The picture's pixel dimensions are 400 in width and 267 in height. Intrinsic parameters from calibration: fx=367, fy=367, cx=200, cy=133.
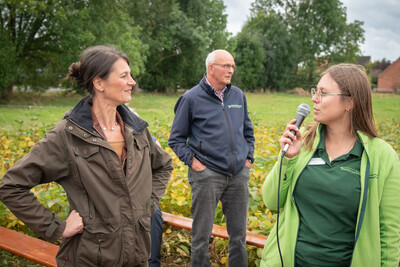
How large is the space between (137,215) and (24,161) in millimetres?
731

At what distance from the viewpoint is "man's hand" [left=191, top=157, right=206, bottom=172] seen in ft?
11.9


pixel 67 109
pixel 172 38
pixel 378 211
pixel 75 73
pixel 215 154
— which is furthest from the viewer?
pixel 172 38

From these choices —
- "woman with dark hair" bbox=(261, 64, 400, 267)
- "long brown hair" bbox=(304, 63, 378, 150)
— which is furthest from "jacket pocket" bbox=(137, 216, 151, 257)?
"long brown hair" bbox=(304, 63, 378, 150)

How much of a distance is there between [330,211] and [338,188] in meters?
0.14

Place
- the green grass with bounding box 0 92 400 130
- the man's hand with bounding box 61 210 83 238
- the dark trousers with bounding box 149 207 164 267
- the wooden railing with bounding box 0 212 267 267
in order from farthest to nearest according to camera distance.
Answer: the green grass with bounding box 0 92 400 130
the dark trousers with bounding box 149 207 164 267
the wooden railing with bounding box 0 212 267 267
the man's hand with bounding box 61 210 83 238

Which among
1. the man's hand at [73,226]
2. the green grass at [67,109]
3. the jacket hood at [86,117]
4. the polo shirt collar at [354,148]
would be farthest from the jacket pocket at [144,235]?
the green grass at [67,109]

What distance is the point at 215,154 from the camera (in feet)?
11.7

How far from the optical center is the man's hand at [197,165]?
3.62m

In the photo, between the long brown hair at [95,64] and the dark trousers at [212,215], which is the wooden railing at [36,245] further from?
the long brown hair at [95,64]

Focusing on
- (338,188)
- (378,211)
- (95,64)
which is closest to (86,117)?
(95,64)

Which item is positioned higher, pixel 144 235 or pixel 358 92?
pixel 358 92

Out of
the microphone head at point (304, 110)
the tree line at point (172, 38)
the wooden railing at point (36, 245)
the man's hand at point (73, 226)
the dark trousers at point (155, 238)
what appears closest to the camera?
the man's hand at point (73, 226)

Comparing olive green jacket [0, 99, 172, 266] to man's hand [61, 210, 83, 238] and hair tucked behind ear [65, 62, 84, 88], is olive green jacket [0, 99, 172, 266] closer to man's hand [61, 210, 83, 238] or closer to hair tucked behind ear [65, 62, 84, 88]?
man's hand [61, 210, 83, 238]

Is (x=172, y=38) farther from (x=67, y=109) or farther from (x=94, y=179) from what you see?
(x=94, y=179)
